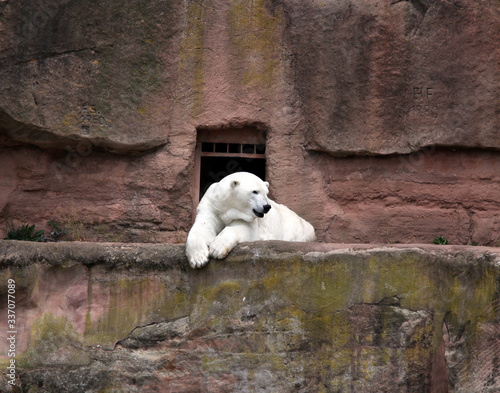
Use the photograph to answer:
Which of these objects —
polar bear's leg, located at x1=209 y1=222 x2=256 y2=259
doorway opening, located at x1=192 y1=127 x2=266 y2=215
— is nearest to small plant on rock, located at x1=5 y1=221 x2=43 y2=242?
doorway opening, located at x1=192 y1=127 x2=266 y2=215

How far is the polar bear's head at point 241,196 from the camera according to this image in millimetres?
5336

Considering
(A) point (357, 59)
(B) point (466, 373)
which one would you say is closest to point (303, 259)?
(B) point (466, 373)

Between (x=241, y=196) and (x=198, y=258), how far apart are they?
2.41 ft

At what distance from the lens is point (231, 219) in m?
5.48

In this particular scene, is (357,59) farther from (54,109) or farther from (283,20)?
(54,109)

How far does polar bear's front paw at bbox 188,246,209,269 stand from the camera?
487cm

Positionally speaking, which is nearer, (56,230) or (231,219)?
(231,219)

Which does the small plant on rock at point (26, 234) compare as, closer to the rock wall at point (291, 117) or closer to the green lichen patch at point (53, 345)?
the rock wall at point (291, 117)

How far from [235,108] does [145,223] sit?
1.42 meters

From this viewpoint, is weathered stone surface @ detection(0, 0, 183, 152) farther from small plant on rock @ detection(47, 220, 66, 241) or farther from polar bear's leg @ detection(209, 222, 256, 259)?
polar bear's leg @ detection(209, 222, 256, 259)

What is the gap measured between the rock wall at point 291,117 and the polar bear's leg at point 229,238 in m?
1.41

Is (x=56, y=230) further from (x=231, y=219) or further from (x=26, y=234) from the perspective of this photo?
(x=231, y=219)

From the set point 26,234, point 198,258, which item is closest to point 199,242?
point 198,258

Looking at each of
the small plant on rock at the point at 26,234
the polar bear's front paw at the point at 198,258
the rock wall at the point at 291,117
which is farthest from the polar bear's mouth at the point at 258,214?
the small plant on rock at the point at 26,234
